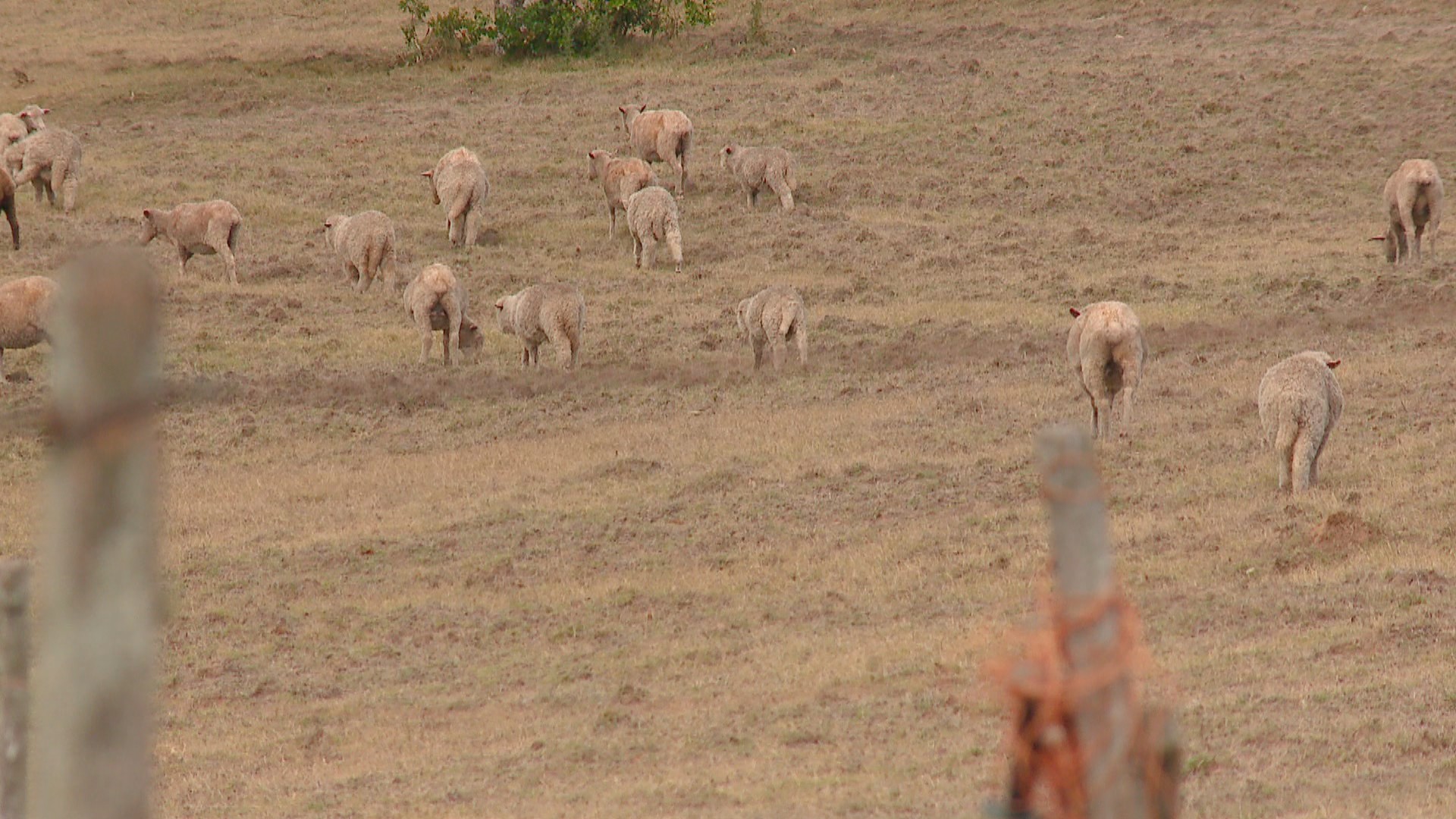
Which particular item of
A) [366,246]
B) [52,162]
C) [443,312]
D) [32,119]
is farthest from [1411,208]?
[32,119]

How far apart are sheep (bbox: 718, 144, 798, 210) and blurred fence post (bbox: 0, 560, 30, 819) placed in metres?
23.7

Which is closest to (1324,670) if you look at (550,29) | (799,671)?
(799,671)

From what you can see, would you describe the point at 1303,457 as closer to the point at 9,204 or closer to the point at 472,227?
the point at 472,227

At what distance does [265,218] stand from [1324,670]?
67.3ft

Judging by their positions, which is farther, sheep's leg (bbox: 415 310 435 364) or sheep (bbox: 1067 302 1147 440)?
sheep's leg (bbox: 415 310 435 364)

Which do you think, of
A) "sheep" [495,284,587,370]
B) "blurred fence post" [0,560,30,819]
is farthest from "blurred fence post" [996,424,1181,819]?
"sheep" [495,284,587,370]

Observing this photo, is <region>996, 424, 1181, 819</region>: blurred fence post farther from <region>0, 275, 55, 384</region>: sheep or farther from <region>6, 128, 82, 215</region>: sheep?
<region>6, 128, 82, 215</region>: sheep

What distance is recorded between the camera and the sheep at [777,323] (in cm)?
2053

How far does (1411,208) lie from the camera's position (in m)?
23.8

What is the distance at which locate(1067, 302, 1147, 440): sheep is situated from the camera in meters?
15.9

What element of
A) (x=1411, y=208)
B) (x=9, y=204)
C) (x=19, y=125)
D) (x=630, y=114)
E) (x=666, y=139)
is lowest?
(x=1411, y=208)

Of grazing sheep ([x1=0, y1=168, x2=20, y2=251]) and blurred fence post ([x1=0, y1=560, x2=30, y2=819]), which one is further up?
grazing sheep ([x1=0, y1=168, x2=20, y2=251])

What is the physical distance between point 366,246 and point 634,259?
3.91 m

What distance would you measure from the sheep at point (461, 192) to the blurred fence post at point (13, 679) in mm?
21804
